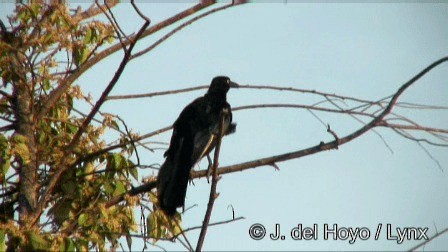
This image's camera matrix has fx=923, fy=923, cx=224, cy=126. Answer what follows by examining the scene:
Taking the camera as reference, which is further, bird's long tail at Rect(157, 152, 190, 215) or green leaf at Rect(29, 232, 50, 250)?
bird's long tail at Rect(157, 152, 190, 215)

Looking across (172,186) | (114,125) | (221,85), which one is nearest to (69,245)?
(172,186)

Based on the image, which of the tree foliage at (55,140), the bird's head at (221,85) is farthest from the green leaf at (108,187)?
the bird's head at (221,85)

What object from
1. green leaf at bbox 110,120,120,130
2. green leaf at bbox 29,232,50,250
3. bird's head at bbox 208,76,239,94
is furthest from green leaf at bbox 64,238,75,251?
bird's head at bbox 208,76,239,94

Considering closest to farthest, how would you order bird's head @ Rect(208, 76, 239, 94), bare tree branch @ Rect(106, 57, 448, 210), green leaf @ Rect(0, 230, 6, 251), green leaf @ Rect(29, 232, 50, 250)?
bare tree branch @ Rect(106, 57, 448, 210) < green leaf @ Rect(29, 232, 50, 250) < green leaf @ Rect(0, 230, 6, 251) < bird's head @ Rect(208, 76, 239, 94)

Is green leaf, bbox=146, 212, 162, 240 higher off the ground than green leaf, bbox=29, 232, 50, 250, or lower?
higher

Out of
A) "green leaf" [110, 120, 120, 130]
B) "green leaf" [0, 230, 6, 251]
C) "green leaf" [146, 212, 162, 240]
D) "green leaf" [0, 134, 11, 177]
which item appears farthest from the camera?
"green leaf" [110, 120, 120, 130]

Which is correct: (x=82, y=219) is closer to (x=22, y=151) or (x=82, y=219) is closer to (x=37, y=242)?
(x=22, y=151)

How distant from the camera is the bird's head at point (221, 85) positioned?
26.9 ft

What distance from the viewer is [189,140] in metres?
6.98

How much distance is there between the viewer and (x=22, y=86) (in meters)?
6.82

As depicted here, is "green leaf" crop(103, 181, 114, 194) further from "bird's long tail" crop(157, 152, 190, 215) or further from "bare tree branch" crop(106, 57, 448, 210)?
"bird's long tail" crop(157, 152, 190, 215)

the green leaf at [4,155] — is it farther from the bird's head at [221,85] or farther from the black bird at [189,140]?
the bird's head at [221,85]

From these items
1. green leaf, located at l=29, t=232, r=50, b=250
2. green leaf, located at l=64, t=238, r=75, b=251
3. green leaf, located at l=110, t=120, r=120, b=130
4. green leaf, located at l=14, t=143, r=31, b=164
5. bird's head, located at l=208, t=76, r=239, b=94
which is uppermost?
bird's head, located at l=208, t=76, r=239, b=94

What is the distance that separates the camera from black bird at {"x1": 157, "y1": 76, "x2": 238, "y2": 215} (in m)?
6.16
